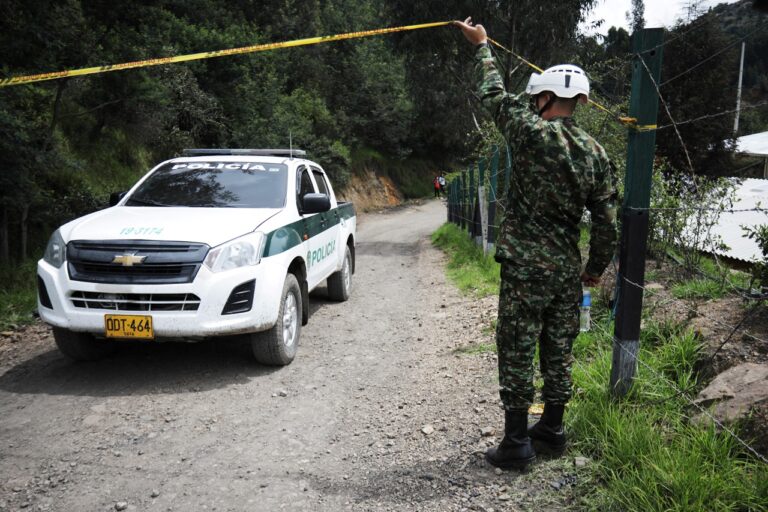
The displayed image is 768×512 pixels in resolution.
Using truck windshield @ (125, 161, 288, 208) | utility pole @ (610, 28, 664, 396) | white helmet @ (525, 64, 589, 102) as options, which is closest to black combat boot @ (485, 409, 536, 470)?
utility pole @ (610, 28, 664, 396)

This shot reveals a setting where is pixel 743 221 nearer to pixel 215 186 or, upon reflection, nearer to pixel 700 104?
pixel 700 104

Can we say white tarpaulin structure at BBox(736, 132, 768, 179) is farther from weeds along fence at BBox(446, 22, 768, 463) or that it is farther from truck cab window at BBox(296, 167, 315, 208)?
truck cab window at BBox(296, 167, 315, 208)

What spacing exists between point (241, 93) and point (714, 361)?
64.8ft

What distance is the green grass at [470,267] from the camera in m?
8.66

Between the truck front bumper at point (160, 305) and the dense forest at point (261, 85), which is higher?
the dense forest at point (261, 85)

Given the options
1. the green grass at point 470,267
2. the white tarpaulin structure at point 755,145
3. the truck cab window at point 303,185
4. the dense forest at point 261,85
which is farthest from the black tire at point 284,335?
the white tarpaulin structure at point 755,145

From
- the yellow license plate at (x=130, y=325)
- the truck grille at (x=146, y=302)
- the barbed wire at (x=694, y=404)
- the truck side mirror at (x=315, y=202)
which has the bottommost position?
the barbed wire at (x=694, y=404)

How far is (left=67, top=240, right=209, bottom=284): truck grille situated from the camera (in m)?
4.59

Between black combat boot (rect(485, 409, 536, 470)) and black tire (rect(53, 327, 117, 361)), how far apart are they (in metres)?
3.37

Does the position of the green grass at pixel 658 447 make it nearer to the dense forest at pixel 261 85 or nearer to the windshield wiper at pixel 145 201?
the dense forest at pixel 261 85

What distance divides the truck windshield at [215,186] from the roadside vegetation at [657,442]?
3.23m

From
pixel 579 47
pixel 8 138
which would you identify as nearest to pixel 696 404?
pixel 8 138

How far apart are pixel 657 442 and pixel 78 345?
173 inches

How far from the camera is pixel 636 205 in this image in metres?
3.53
